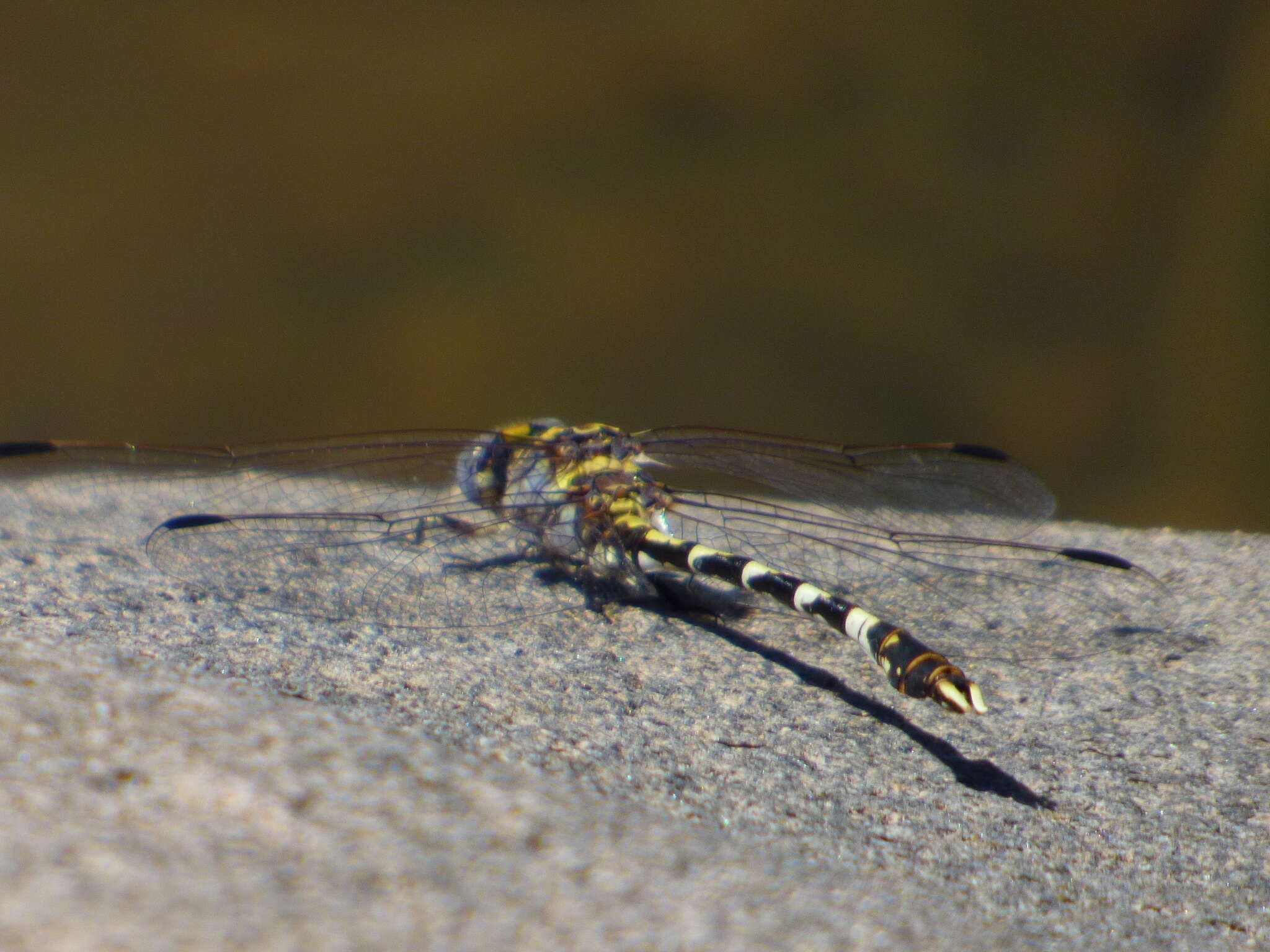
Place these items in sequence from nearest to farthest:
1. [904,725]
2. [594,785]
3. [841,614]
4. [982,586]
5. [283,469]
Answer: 1. [594,785]
2. [904,725]
3. [841,614]
4. [982,586]
5. [283,469]

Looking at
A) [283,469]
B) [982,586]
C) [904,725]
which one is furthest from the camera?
[283,469]

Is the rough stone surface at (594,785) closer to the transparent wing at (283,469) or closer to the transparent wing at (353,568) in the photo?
the transparent wing at (353,568)

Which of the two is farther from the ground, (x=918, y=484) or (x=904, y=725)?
(x=918, y=484)

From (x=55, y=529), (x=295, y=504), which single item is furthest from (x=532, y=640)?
(x=55, y=529)

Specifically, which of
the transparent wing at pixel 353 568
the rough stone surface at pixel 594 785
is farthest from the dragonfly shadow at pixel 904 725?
the transparent wing at pixel 353 568

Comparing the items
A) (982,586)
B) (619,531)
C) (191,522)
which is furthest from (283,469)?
(982,586)

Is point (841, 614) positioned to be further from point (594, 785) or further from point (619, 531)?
point (594, 785)
